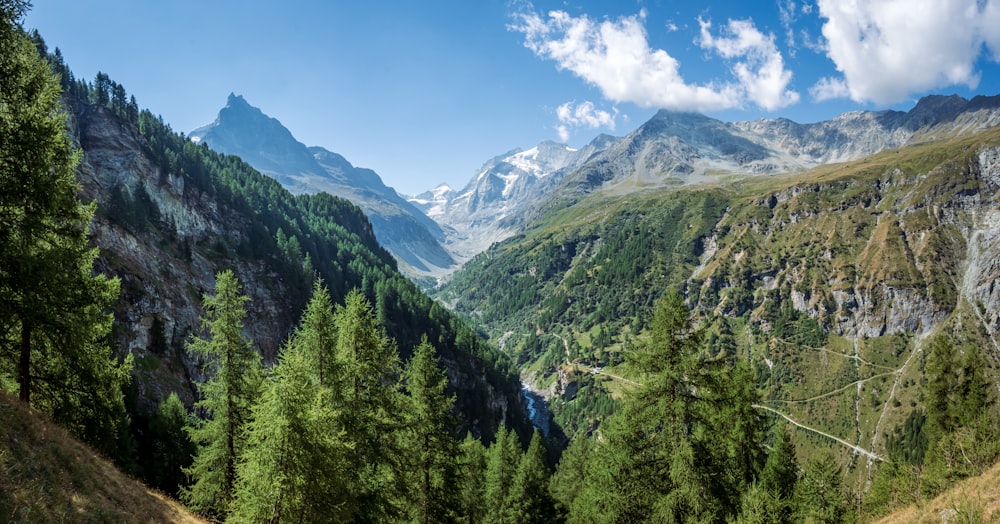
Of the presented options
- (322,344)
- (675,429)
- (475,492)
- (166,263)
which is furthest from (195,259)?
(675,429)

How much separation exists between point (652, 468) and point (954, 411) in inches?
1532

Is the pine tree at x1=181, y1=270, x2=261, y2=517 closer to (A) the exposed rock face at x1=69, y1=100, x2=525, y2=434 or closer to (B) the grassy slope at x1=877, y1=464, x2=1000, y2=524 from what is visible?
(A) the exposed rock face at x1=69, y1=100, x2=525, y2=434

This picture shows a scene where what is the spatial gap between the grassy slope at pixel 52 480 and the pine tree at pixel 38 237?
8.54 ft

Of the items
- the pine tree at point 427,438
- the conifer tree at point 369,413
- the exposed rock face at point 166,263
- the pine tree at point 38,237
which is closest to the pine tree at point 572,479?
the pine tree at point 427,438

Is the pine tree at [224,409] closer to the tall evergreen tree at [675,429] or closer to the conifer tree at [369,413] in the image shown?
the conifer tree at [369,413]

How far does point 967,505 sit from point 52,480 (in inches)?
1107

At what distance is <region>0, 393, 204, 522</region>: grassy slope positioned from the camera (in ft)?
38.0

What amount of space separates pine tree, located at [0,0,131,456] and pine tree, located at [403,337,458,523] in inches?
584

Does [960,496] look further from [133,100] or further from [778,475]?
[133,100]

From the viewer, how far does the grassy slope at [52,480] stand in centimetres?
1159

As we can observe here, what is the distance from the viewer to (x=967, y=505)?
48.9 ft

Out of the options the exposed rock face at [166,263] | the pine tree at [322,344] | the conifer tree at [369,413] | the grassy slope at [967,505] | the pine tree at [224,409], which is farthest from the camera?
the exposed rock face at [166,263]

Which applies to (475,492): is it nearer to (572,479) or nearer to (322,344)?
(572,479)

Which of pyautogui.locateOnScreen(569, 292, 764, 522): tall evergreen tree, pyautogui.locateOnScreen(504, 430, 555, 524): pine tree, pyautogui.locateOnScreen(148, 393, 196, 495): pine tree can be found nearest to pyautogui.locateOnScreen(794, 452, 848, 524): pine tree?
pyautogui.locateOnScreen(569, 292, 764, 522): tall evergreen tree
